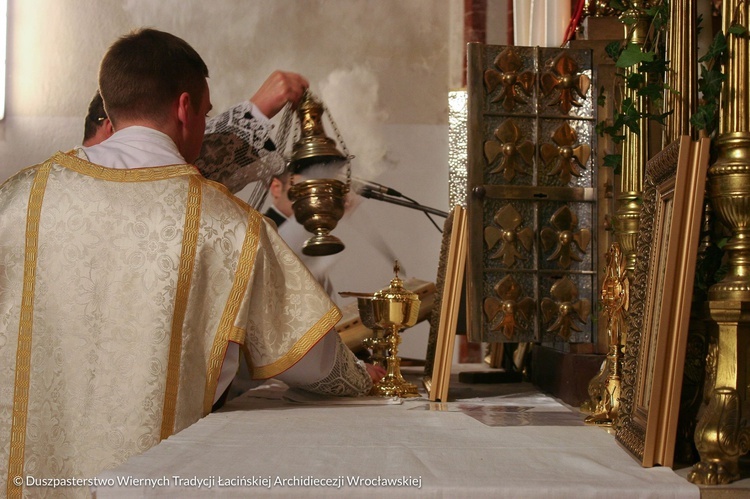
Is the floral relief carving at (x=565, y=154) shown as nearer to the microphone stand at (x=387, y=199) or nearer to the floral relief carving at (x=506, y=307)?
the floral relief carving at (x=506, y=307)

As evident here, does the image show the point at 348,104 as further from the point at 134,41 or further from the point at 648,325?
the point at 648,325

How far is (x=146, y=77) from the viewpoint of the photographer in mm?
2119

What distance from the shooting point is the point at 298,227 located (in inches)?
153

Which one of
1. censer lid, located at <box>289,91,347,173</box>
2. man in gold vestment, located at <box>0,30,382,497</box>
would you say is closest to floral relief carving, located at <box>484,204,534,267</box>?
man in gold vestment, located at <box>0,30,382,497</box>

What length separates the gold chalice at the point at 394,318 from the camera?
85.1 inches

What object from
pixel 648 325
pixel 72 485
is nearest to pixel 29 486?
pixel 72 485

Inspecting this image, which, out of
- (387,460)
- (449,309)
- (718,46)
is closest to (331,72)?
(449,309)

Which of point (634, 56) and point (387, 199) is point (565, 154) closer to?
point (634, 56)

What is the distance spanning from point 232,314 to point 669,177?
98 cm

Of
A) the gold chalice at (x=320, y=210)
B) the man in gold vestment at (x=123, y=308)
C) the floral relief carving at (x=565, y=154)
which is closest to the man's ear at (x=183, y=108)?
the man in gold vestment at (x=123, y=308)

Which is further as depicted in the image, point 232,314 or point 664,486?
point 232,314

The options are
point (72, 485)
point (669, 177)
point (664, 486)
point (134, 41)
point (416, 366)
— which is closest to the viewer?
point (664, 486)

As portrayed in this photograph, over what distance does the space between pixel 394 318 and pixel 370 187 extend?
1.79 meters

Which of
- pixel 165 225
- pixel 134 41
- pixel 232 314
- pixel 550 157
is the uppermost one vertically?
pixel 134 41
